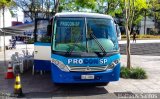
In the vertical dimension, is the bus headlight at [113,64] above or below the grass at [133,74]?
above

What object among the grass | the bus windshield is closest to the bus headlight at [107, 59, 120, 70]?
the bus windshield

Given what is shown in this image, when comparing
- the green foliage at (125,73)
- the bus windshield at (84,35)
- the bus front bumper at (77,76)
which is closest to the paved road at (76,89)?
the bus front bumper at (77,76)

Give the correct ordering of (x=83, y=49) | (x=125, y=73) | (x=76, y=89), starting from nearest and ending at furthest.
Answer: (x=83, y=49) → (x=76, y=89) → (x=125, y=73)

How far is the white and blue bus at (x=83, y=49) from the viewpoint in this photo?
37.8ft

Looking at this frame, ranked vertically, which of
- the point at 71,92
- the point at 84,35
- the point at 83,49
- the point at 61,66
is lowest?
the point at 71,92

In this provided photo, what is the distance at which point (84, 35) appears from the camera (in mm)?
12109

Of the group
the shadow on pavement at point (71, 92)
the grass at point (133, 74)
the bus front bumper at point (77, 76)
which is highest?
the bus front bumper at point (77, 76)

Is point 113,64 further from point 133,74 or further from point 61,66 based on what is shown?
point 133,74

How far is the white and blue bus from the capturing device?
11523 mm

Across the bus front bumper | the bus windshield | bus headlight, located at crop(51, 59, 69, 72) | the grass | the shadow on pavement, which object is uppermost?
the bus windshield

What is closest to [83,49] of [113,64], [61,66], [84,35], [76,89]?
[84,35]

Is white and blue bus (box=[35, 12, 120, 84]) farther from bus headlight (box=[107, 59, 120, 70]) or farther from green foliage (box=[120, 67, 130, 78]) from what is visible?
green foliage (box=[120, 67, 130, 78])

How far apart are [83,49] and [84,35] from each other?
0.54m

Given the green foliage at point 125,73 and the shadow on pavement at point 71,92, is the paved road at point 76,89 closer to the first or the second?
the shadow on pavement at point 71,92
